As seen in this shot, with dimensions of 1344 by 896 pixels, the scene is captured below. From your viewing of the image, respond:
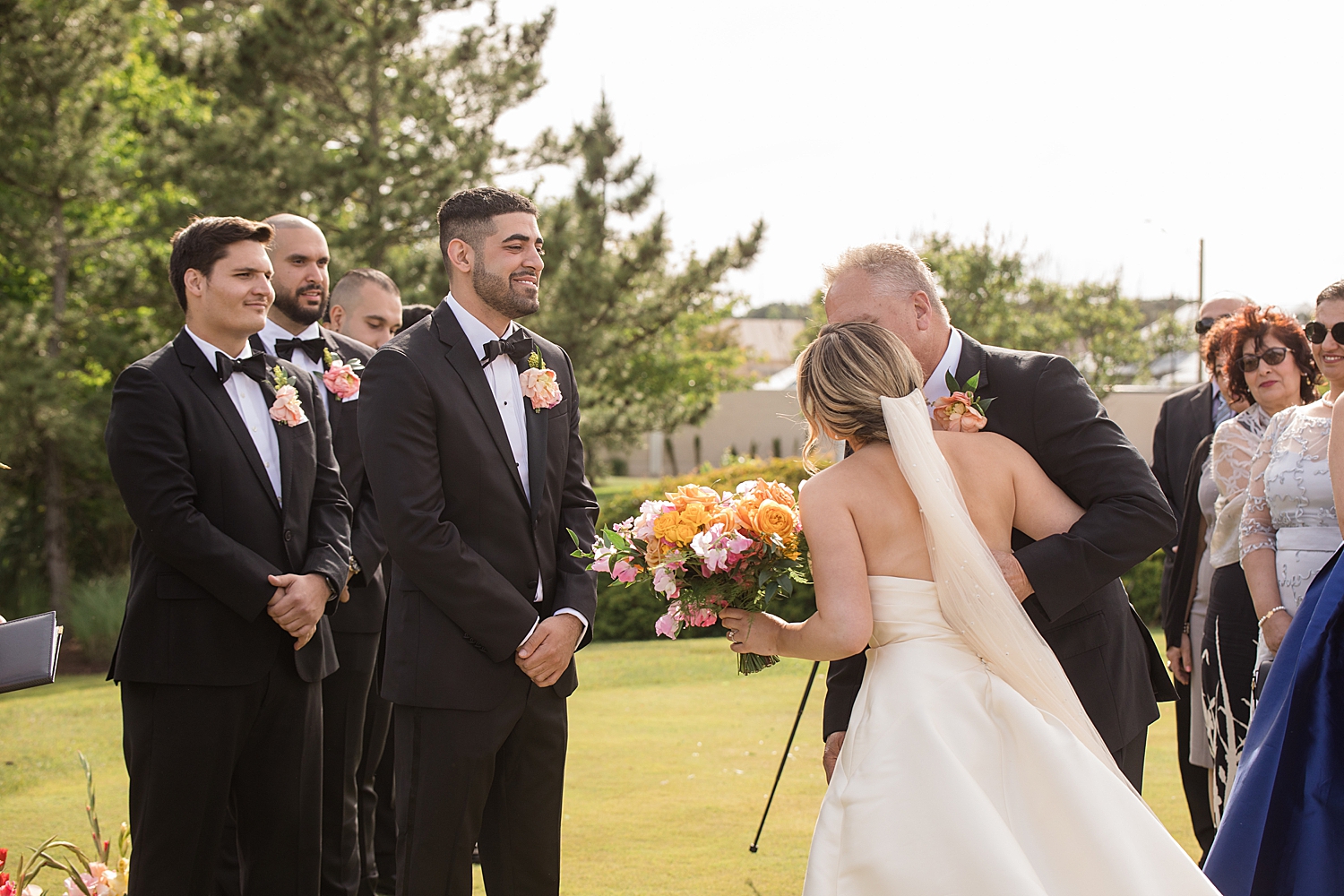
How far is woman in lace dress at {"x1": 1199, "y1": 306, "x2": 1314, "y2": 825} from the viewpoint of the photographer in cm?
500

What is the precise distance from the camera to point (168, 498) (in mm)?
3781

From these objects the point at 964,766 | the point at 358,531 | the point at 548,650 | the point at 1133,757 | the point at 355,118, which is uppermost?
the point at 355,118

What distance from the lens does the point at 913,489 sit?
120 inches

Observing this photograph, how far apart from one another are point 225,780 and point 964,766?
8.18 ft

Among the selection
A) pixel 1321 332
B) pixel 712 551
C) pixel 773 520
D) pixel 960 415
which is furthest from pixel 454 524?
pixel 1321 332

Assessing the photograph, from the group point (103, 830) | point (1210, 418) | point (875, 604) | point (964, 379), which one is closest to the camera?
A: point (875, 604)

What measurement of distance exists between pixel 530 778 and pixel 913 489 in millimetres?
1640

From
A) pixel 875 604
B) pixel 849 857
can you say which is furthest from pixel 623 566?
pixel 849 857

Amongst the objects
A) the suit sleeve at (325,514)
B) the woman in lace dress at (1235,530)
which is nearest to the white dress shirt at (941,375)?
the woman in lace dress at (1235,530)

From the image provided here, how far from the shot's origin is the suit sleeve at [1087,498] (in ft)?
10.4

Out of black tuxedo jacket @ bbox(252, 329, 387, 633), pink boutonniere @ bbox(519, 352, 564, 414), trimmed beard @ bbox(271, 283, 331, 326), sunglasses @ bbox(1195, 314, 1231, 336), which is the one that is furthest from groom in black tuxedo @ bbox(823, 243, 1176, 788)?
sunglasses @ bbox(1195, 314, 1231, 336)

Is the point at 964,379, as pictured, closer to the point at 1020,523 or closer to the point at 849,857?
the point at 1020,523

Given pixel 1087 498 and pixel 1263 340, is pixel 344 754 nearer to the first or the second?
pixel 1087 498

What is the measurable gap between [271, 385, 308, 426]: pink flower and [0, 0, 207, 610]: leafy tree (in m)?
13.5
